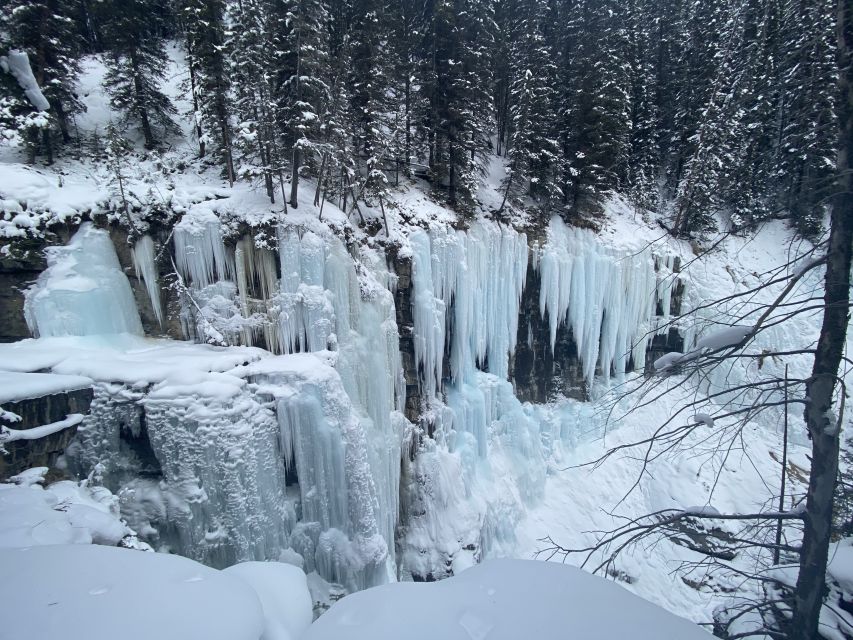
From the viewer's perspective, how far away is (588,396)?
14.7 metres

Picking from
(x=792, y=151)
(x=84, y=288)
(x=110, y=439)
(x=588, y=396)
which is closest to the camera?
(x=792, y=151)

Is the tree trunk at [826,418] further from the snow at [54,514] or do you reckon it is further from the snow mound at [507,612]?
the snow at [54,514]

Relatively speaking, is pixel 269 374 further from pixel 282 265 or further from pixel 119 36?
pixel 119 36

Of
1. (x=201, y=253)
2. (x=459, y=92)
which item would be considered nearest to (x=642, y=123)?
(x=459, y=92)

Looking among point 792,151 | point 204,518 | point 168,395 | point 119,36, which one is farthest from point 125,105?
point 792,151

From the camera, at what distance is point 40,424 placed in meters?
5.20

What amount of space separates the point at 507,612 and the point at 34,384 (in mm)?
6727

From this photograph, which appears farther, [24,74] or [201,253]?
[24,74]

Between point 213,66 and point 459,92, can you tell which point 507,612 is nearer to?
point 213,66

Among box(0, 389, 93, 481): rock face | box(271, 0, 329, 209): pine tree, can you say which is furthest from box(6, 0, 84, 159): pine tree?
box(0, 389, 93, 481): rock face

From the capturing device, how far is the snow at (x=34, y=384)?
198 inches

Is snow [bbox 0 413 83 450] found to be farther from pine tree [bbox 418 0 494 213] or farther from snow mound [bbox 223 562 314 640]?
pine tree [bbox 418 0 494 213]

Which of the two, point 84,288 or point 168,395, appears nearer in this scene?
point 168,395

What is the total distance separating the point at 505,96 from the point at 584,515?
18.8 meters
